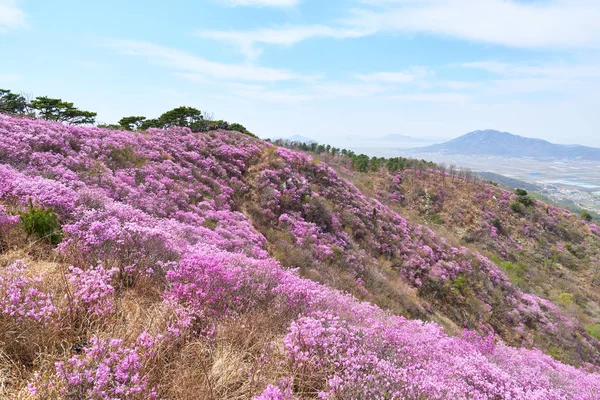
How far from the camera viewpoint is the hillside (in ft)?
9.70

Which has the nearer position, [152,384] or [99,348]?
[99,348]

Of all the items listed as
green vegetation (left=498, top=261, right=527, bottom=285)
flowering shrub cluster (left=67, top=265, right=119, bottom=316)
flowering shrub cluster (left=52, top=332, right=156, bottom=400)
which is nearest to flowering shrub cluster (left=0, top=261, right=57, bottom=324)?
flowering shrub cluster (left=67, top=265, right=119, bottom=316)

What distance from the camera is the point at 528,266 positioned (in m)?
28.4

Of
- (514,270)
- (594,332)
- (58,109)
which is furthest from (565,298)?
(58,109)

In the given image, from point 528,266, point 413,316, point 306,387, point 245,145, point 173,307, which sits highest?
point 245,145

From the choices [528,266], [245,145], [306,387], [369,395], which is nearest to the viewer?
[369,395]

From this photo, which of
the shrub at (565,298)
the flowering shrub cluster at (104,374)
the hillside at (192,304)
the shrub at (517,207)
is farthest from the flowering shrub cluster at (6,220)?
the shrub at (517,207)

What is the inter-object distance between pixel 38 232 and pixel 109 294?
2578mm

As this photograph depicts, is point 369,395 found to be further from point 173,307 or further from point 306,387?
point 173,307

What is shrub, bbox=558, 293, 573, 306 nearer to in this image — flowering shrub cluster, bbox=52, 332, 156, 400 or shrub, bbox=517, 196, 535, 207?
shrub, bbox=517, 196, 535, 207

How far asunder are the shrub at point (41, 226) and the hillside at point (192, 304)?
0.02 meters

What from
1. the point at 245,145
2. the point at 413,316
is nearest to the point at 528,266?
the point at 413,316

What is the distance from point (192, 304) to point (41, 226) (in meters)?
3.32

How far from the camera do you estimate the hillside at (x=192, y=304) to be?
296cm
